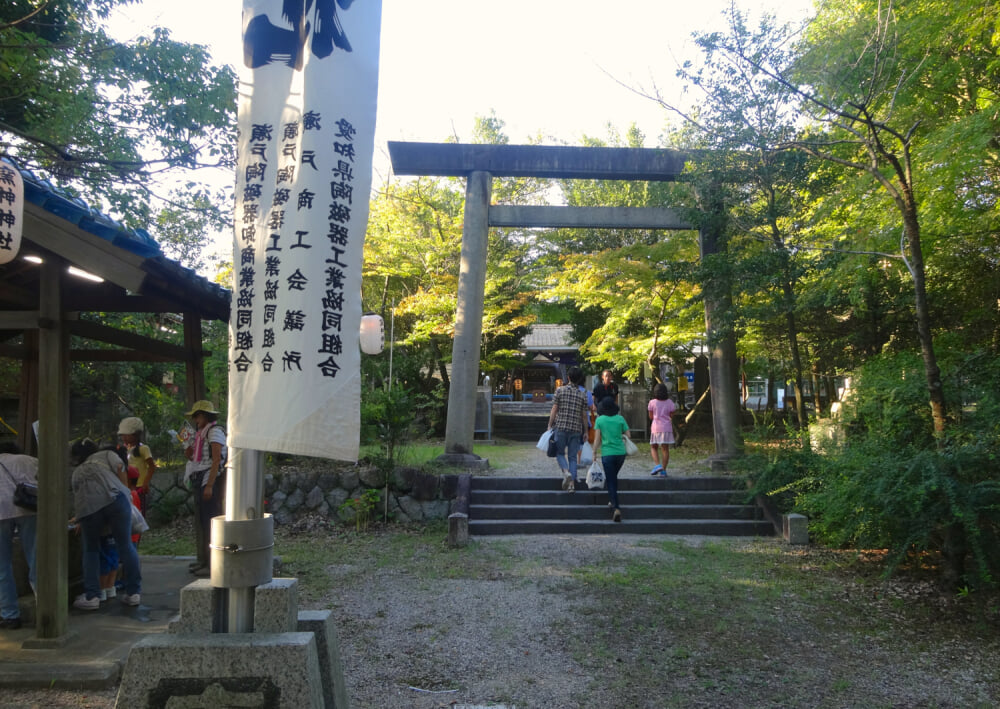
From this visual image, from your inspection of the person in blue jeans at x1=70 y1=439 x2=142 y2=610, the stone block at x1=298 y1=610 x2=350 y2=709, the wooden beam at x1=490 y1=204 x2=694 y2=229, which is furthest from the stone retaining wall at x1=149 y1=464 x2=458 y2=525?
the stone block at x1=298 y1=610 x2=350 y2=709

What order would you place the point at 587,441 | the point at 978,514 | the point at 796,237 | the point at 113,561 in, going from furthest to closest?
the point at 796,237 → the point at 587,441 → the point at 113,561 → the point at 978,514

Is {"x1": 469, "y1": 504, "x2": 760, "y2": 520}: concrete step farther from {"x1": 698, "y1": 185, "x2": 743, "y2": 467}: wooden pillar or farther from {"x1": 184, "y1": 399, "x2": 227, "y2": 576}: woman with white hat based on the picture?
{"x1": 184, "y1": 399, "x2": 227, "y2": 576}: woman with white hat

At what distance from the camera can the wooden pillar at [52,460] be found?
4559 millimetres

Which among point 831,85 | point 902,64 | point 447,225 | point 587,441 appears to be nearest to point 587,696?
point 587,441

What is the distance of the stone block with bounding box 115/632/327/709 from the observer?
2.66m

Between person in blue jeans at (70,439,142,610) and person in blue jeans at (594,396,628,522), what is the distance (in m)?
5.47

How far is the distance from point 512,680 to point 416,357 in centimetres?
1636

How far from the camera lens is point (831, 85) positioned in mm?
7023

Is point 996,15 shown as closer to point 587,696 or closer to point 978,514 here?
point 978,514

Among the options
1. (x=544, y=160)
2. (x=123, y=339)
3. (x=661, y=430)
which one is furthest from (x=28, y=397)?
(x=661, y=430)

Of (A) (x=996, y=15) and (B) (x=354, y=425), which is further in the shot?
(A) (x=996, y=15)

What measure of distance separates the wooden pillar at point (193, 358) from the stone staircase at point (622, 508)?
382 centimetres

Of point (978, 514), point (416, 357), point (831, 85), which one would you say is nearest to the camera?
point (978, 514)

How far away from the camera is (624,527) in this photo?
8867 millimetres
